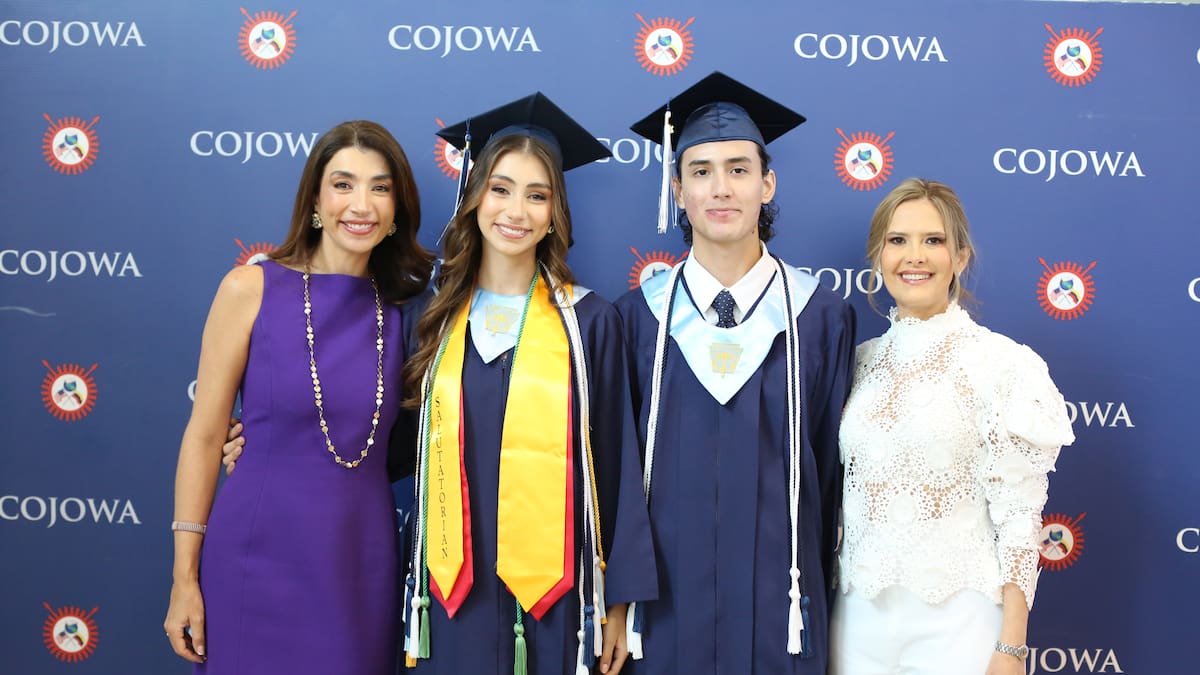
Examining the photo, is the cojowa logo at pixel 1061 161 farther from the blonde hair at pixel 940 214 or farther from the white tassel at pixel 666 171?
the white tassel at pixel 666 171

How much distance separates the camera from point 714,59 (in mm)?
2750

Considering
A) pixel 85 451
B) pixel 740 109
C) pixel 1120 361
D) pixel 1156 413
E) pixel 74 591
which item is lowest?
pixel 74 591

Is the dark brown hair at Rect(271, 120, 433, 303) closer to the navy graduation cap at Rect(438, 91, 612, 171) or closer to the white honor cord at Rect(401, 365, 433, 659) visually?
the navy graduation cap at Rect(438, 91, 612, 171)

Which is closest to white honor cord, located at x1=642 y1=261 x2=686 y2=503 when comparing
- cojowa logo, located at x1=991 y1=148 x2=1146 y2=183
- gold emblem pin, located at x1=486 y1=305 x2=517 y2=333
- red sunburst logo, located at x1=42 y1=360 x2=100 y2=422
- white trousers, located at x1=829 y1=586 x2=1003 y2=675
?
gold emblem pin, located at x1=486 y1=305 x2=517 y2=333

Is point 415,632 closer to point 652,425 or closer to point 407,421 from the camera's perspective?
point 407,421

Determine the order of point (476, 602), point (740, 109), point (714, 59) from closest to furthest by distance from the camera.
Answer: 1. point (476, 602)
2. point (740, 109)
3. point (714, 59)

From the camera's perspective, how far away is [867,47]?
9.09 ft

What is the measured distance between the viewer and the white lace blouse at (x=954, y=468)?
1.94 m

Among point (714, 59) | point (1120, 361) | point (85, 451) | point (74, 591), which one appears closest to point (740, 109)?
point (714, 59)

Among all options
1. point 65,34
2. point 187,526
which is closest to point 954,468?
point 187,526

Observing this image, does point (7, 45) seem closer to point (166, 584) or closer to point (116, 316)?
point (116, 316)

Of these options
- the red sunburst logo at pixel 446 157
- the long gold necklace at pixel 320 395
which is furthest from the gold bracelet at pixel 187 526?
the red sunburst logo at pixel 446 157

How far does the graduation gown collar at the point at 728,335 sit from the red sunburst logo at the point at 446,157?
34.8 inches

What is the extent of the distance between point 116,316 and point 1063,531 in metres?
3.24
